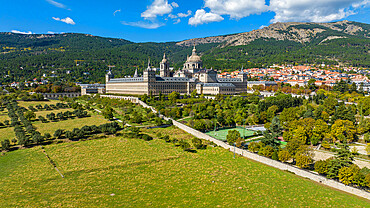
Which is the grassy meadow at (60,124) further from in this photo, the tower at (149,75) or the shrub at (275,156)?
the shrub at (275,156)

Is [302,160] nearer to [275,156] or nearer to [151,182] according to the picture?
[275,156]

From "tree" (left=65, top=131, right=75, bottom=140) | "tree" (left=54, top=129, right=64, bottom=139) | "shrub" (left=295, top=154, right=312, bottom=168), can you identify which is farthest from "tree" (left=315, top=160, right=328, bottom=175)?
"tree" (left=54, top=129, right=64, bottom=139)

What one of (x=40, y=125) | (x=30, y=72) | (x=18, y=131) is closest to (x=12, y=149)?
(x=18, y=131)

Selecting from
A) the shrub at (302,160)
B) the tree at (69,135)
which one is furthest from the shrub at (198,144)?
the tree at (69,135)

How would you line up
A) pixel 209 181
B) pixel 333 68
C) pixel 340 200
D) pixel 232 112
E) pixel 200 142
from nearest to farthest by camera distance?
pixel 340 200, pixel 209 181, pixel 200 142, pixel 232 112, pixel 333 68

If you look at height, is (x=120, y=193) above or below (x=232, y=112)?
below

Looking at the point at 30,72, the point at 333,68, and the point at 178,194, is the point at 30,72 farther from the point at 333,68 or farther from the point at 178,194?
the point at 333,68

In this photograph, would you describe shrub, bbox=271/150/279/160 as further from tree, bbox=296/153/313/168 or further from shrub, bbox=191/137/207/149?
shrub, bbox=191/137/207/149
